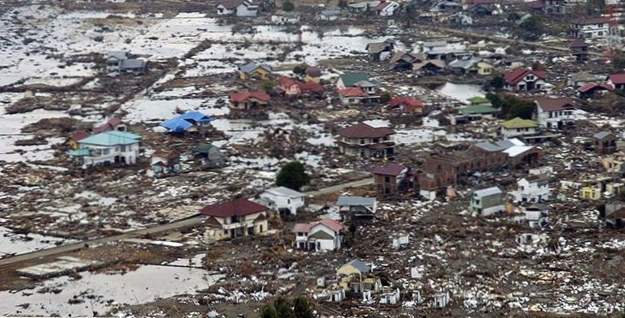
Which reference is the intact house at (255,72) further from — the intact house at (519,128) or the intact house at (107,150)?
the intact house at (519,128)

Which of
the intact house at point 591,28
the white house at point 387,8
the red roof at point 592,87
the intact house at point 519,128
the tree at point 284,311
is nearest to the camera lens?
the tree at point 284,311

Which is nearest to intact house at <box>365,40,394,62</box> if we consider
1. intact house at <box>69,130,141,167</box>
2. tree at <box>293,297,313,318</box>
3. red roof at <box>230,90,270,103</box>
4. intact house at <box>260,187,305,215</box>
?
red roof at <box>230,90,270,103</box>

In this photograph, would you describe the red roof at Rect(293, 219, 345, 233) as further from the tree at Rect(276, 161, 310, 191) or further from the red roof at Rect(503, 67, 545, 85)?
the red roof at Rect(503, 67, 545, 85)

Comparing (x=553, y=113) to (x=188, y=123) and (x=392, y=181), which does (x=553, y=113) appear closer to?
(x=392, y=181)

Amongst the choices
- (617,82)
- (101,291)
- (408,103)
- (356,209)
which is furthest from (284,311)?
(617,82)

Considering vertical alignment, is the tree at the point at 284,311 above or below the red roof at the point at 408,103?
above

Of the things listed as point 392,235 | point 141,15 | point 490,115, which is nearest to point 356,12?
point 141,15

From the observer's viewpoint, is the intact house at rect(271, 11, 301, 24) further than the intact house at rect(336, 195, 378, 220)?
Yes

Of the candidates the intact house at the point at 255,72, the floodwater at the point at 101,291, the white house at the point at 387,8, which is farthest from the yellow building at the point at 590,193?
the white house at the point at 387,8
